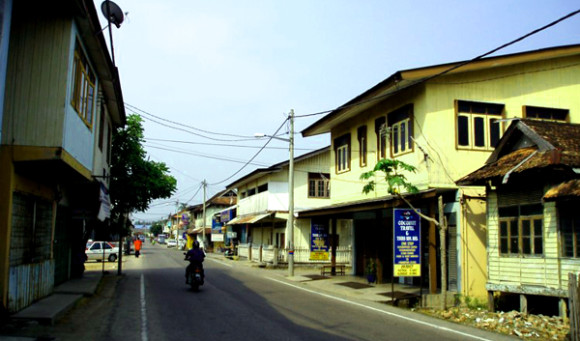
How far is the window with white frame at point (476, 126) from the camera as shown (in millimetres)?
16766

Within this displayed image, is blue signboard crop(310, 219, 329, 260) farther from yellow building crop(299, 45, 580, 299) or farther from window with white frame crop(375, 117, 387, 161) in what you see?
window with white frame crop(375, 117, 387, 161)

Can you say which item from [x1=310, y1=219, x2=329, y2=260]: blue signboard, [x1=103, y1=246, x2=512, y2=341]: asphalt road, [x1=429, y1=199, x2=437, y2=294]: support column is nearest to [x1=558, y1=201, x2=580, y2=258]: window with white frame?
[x1=103, y1=246, x2=512, y2=341]: asphalt road

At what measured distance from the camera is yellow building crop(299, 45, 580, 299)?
51.8ft

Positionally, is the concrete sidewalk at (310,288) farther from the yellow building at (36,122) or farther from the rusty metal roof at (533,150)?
the rusty metal roof at (533,150)

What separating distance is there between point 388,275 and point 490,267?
850 cm

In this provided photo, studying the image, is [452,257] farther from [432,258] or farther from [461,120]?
[461,120]

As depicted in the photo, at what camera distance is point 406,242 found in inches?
620

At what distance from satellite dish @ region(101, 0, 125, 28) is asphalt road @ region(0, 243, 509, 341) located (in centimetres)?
734

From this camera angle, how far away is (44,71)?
10828mm

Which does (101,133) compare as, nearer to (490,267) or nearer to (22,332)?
(22,332)

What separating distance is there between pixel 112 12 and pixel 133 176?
38.2ft

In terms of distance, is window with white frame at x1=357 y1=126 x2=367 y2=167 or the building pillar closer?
the building pillar

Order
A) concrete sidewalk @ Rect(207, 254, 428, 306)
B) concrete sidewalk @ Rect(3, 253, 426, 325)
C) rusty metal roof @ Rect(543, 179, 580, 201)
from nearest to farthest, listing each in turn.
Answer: concrete sidewalk @ Rect(3, 253, 426, 325) < rusty metal roof @ Rect(543, 179, 580, 201) < concrete sidewalk @ Rect(207, 254, 428, 306)

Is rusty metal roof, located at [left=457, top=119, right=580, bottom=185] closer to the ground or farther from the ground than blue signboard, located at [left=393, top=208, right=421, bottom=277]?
farther from the ground
